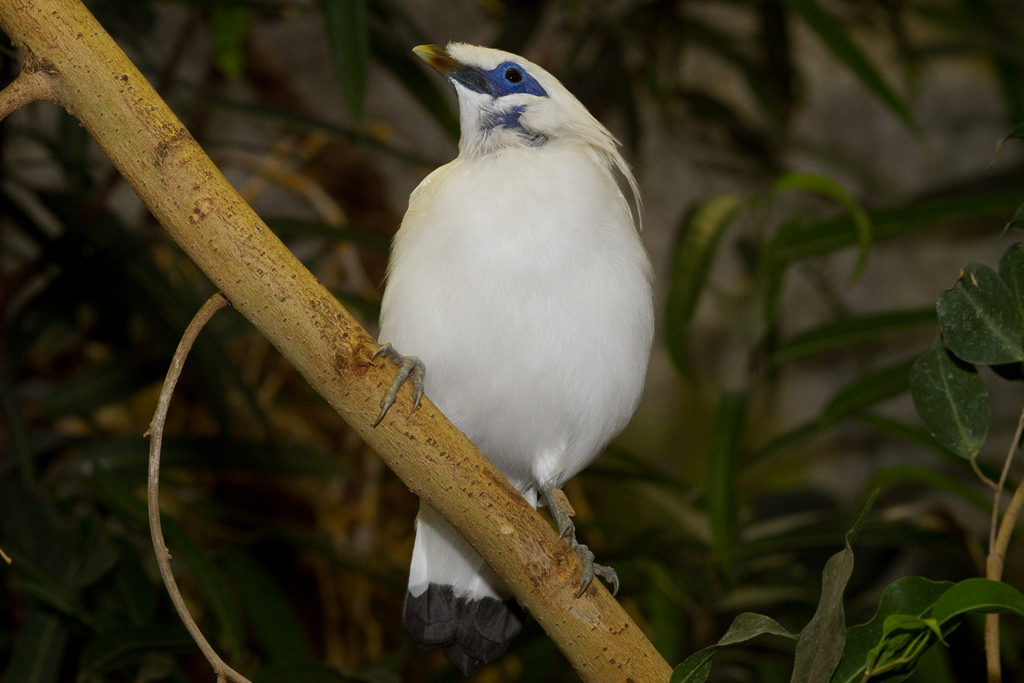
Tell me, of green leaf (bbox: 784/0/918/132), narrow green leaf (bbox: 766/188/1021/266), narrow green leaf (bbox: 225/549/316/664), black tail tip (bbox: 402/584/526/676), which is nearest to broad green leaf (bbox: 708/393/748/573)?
narrow green leaf (bbox: 766/188/1021/266)

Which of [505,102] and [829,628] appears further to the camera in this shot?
[505,102]

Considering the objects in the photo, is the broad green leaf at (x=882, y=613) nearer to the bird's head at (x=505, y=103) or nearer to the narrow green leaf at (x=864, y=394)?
the bird's head at (x=505, y=103)

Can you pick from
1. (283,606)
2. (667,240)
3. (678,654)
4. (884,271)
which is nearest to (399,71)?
(283,606)

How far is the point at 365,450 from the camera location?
304 centimetres

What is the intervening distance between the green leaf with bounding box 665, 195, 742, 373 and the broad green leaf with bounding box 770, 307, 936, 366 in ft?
0.71

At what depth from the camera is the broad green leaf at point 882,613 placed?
0.92 meters

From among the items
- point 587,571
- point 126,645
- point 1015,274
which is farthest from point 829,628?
point 126,645

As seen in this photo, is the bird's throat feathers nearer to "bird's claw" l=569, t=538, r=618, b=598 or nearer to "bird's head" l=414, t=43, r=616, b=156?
"bird's head" l=414, t=43, r=616, b=156

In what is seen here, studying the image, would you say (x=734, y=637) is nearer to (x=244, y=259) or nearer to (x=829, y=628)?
(x=829, y=628)

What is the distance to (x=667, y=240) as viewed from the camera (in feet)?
13.5

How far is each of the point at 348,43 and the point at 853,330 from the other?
1.09 metres

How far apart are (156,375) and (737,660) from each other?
1.33 metres

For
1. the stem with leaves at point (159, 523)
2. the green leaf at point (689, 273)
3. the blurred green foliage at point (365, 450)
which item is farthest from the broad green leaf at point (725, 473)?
the stem with leaves at point (159, 523)

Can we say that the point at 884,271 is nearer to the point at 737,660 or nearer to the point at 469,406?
the point at 737,660
